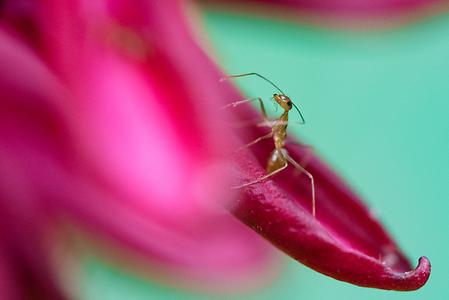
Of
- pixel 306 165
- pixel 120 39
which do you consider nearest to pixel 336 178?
pixel 306 165

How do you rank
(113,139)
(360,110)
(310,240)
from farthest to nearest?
(360,110)
(113,139)
(310,240)

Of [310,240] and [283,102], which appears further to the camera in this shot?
[283,102]

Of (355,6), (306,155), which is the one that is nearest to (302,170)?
(306,155)

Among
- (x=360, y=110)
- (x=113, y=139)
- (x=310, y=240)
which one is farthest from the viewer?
(x=360, y=110)

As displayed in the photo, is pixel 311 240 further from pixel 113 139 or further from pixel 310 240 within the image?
pixel 113 139

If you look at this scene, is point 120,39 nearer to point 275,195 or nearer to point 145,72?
point 145,72

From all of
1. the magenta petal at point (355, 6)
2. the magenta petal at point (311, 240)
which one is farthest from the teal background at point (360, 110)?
the magenta petal at point (311, 240)

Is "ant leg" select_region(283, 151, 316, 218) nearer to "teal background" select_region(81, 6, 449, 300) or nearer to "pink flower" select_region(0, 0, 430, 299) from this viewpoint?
"pink flower" select_region(0, 0, 430, 299)
